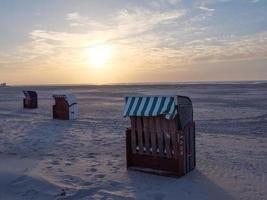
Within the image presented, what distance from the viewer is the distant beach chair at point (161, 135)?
7.26 metres

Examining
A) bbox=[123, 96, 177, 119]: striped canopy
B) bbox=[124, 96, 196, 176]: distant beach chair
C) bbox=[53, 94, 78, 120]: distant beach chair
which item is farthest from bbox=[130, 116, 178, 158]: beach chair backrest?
bbox=[53, 94, 78, 120]: distant beach chair

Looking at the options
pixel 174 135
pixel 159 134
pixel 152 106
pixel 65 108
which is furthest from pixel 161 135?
pixel 65 108

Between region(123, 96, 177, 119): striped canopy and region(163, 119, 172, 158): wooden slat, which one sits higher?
region(123, 96, 177, 119): striped canopy

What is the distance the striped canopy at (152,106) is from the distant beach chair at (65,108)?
32.3 feet

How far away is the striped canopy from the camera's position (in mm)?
7164

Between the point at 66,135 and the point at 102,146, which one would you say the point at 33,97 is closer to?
the point at 66,135

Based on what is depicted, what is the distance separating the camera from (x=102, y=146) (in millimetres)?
10531

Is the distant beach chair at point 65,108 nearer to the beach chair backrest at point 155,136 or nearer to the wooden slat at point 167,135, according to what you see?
the beach chair backrest at point 155,136

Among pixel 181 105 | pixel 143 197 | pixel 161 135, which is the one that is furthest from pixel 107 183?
pixel 181 105

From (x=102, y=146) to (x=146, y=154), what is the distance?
9.82 ft

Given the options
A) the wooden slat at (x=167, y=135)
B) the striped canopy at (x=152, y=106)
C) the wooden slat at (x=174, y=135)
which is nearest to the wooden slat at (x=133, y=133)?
the striped canopy at (x=152, y=106)

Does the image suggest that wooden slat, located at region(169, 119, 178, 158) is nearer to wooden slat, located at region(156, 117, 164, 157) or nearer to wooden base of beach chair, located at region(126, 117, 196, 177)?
wooden base of beach chair, located at region(126, 117, 196, 177)

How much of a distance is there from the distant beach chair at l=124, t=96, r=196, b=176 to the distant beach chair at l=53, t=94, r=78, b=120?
9771 mm

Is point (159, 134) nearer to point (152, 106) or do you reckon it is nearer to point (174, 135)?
point (174, 135)
